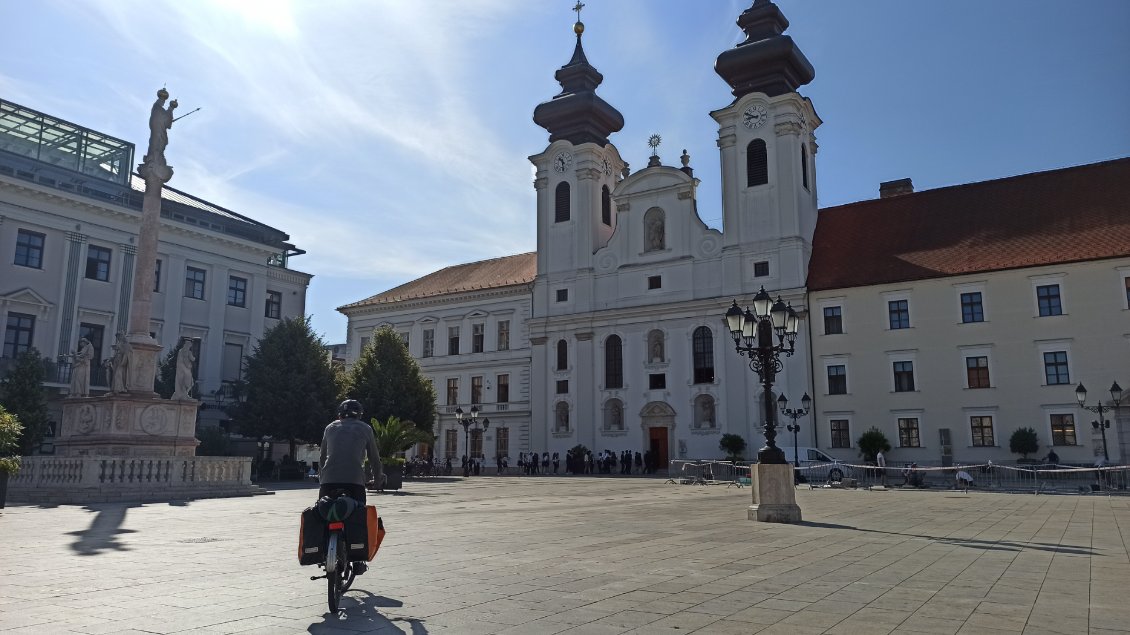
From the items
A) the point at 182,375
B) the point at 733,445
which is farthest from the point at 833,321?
the point at 182,375

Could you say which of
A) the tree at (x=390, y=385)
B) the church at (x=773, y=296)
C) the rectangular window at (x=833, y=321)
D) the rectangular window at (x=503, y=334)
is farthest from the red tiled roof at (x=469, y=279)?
the rectangular window at (x=833, y=321)

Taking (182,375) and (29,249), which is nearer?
A: (182,375)

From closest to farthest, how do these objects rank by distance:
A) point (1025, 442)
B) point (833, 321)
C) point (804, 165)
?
point (1025, 442) < point (833, 321) < point (804, 165)

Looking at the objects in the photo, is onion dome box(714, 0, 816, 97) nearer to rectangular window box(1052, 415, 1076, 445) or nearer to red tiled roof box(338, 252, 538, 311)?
red tiled roof box(338, 252, 538, 311)

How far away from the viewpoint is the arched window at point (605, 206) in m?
55.8

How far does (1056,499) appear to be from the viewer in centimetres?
2372

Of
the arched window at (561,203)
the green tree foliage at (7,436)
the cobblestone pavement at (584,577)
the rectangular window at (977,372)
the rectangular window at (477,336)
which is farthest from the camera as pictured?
the rectangular window at (477,336)

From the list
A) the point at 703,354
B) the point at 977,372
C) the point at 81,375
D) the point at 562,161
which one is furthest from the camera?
the point at 562,161

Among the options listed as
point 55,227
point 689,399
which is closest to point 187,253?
point 55,227

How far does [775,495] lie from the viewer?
15078 mm

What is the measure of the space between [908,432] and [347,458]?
1563 inches

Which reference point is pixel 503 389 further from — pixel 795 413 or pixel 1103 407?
pixel 1103 407

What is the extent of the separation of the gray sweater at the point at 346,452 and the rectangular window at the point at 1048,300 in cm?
3978

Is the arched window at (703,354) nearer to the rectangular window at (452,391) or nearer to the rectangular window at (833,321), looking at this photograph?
the rectangular window at (833,321)
